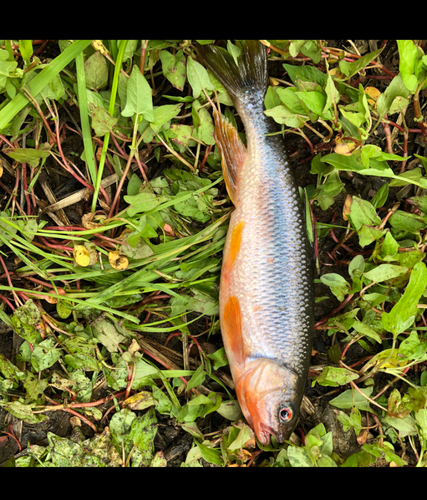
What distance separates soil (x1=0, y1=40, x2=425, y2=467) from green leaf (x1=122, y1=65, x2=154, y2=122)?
0.38 meters

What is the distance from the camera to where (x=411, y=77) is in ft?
6.24

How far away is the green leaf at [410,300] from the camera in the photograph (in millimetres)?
2066

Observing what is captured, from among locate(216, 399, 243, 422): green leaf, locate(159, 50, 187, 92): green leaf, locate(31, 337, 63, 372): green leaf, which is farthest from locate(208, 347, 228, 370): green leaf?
locate(159, 50, 187, 92): green leaf

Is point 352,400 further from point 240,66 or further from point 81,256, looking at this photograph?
point 240,66

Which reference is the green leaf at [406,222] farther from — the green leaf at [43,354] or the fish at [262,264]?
the green leaf at [43,354]

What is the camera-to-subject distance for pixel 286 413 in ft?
7.27

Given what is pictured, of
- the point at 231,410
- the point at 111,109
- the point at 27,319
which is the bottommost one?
the point at 231,410

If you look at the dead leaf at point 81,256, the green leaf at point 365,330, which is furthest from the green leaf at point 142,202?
the green leaf at point 365,330

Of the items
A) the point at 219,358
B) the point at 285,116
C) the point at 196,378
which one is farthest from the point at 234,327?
the point at 285,116

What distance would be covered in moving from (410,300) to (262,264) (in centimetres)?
83

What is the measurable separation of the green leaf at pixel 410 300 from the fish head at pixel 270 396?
2.09 feet

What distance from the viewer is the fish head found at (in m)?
2.17

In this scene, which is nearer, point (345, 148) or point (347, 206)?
point (345, 148)

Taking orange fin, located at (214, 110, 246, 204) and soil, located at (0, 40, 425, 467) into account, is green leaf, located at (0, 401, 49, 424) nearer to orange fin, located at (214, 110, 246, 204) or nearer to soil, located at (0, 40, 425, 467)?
soil, located at (0, 40, 425, 467)
